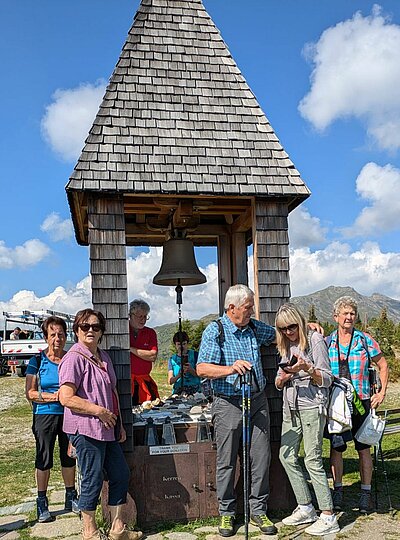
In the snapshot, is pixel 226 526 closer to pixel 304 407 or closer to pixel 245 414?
pixel 245 414

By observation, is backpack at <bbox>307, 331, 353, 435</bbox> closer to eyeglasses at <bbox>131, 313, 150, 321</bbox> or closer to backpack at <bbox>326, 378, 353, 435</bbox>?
backpack at <bbox>326, 378, 353, 435</bbox>

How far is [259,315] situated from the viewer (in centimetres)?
520

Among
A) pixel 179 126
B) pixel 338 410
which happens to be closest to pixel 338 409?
pixel 338 410

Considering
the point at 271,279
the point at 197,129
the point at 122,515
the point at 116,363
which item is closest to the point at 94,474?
the point at 122,515

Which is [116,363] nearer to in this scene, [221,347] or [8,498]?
[221,347]

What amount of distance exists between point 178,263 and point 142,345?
36.1 inches

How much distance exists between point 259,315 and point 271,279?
13.5 inches

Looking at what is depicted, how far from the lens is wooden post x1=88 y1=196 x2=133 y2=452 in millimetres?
4867

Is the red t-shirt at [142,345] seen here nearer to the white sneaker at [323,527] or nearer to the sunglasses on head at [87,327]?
the sunglasses on head at [87,327]

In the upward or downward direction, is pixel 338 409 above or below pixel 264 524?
above

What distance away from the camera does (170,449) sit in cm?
491

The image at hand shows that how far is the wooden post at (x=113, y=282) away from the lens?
4867 millimetres

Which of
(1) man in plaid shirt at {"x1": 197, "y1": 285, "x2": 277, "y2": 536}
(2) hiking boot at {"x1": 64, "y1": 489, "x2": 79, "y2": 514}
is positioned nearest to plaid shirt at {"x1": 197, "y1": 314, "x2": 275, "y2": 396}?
(1) man in plaid shirt at {"x1": 197, "y1": 285, "x2": 277, "y2": 536}

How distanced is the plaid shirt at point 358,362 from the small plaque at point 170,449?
143cm
